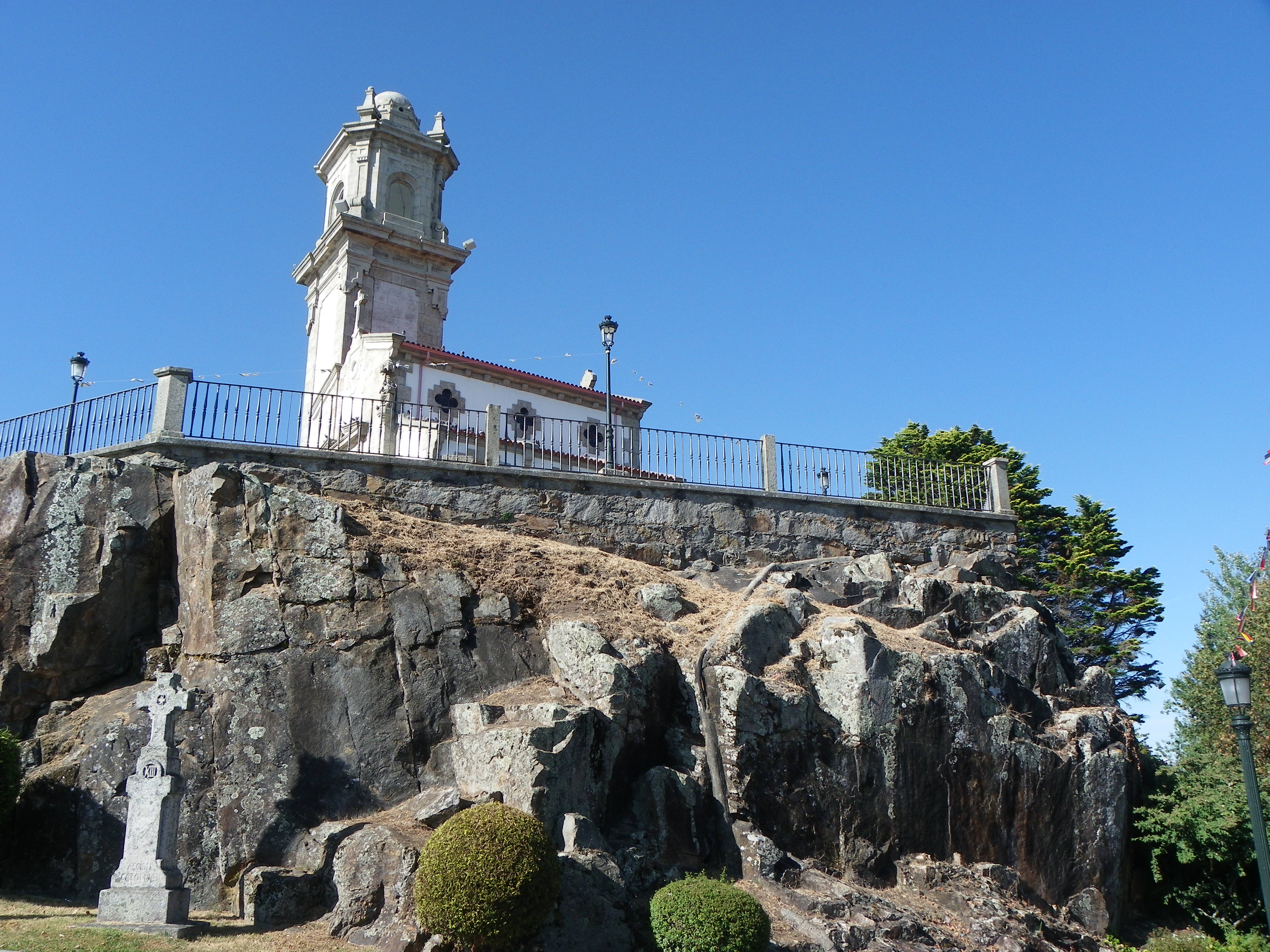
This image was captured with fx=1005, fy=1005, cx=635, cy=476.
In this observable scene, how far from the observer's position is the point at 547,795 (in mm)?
11508

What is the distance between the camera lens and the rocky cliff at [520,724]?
38.5ft

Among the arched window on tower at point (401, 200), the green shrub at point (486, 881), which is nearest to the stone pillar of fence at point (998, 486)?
the green shrub at point (486, 881)

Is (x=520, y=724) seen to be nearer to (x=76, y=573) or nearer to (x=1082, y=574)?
(x=76, y=573)

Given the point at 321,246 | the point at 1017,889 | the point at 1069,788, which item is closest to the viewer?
the point at 1017,889

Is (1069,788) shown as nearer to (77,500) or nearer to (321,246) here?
(77,500)

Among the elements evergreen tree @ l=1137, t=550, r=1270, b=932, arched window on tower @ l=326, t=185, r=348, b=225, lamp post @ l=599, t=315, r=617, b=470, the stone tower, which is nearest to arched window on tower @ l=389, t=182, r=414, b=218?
the stone tower

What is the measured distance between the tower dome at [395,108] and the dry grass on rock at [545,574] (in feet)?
84.2

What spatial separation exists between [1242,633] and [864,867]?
36.2 feet

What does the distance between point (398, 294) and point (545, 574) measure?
22496mm

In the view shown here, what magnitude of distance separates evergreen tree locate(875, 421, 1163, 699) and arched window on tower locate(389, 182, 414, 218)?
2029 cm

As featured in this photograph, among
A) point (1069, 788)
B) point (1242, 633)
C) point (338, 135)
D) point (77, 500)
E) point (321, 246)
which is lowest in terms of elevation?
point (1069, 788)

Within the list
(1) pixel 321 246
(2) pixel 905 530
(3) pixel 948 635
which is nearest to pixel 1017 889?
(3) pixel 948 635

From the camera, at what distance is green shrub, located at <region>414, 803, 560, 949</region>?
9.77m

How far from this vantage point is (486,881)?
32.3ft
